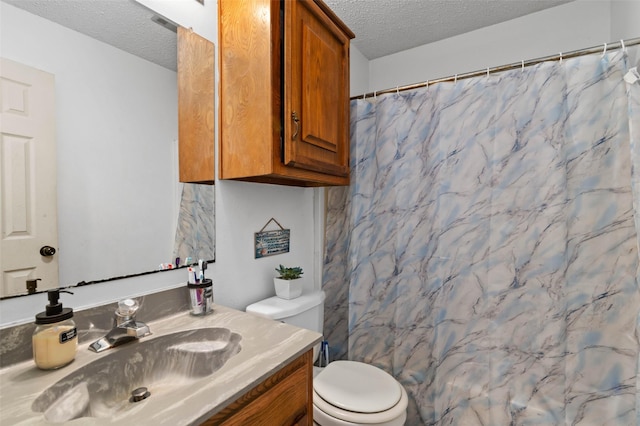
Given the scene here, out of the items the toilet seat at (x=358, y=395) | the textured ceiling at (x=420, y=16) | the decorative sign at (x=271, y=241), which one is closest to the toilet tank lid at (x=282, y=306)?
the decorative sign at (x=271, y=241)

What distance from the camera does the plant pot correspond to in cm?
139

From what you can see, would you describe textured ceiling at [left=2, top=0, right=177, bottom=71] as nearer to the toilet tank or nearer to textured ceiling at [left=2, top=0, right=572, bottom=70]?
textured ceiling at [left=2, top=0, right=572, bottom=70]

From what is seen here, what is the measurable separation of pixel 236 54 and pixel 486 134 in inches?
46.4

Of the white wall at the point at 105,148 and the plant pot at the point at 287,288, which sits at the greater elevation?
the white wall at the point at 105,148

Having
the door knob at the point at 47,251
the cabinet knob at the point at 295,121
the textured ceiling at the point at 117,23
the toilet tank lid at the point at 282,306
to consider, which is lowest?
the toilet tank lid at the point at 282,306

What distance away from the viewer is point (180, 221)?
1.05m

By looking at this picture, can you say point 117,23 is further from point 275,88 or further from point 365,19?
point 365,19

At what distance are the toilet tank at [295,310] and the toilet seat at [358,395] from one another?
0.80 feet

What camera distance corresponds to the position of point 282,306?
1.32 metres

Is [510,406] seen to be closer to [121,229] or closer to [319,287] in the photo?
[319,287]

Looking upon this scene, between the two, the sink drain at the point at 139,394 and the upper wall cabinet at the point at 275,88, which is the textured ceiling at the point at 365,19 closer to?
the upper wall cabinet at the point at 275,88

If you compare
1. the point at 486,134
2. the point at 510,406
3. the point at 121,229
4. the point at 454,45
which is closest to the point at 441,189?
the point at 486,134

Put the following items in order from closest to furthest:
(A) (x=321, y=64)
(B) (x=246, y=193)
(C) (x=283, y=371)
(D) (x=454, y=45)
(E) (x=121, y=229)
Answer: (C) (x=283, y=371), (E) (x=121, y=229), (A) (x=321, y=64), (B) (x=246, y=193), (D) (x=454, y=45)

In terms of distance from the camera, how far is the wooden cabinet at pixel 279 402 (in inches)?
24.7
